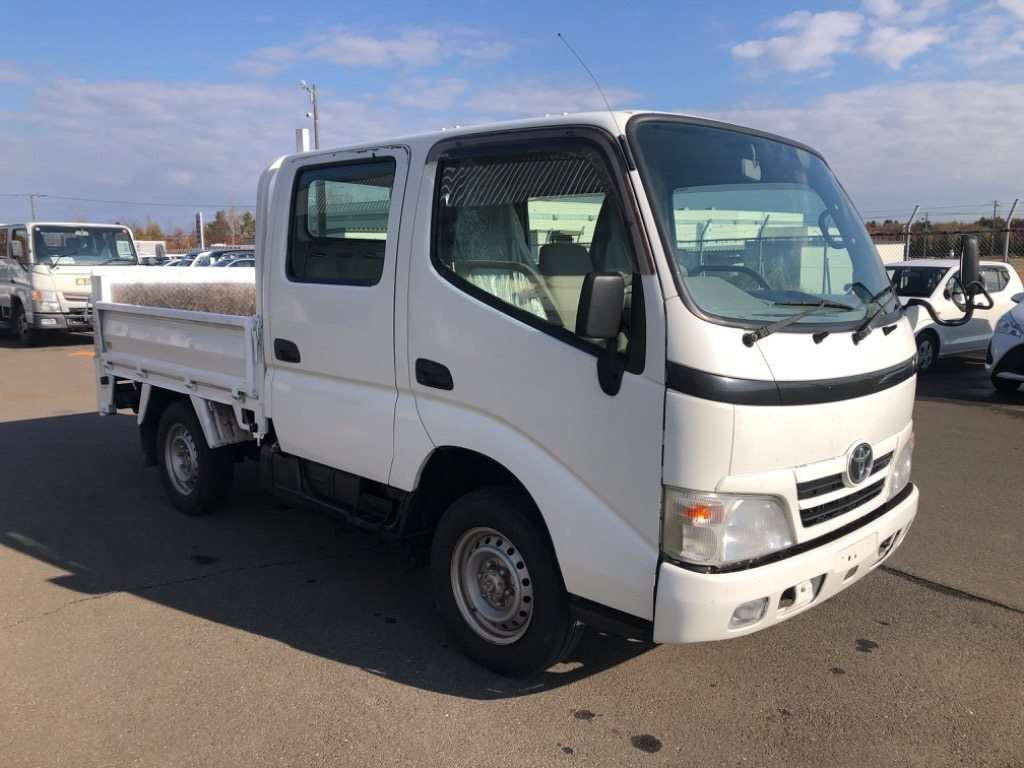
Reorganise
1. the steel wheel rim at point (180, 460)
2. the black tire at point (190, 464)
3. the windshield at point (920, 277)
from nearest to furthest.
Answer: the black tire at point (190, 464)
the steel wheel rim at point (180, 460)
the windshield at point (920, 277)

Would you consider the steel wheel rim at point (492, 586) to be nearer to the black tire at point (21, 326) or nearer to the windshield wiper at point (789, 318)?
the windshield wiper at point (789, 318)

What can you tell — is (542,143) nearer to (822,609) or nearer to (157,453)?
(822,609)

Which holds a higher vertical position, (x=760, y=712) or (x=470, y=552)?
(x=470, y=552)

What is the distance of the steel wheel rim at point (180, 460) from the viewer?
5.86 m

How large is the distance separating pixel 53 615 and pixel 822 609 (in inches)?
161

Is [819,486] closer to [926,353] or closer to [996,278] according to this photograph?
[926,353]

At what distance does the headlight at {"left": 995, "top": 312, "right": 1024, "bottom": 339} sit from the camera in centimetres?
997

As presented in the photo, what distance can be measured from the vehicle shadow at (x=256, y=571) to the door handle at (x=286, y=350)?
132 cm

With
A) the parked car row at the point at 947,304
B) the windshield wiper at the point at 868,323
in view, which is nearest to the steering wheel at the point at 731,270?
the windshield wiper at the point at 868,323

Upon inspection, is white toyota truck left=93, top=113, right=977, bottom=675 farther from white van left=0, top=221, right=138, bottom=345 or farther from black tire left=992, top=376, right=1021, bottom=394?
white van left=0, top=221, right=138, bottom=345

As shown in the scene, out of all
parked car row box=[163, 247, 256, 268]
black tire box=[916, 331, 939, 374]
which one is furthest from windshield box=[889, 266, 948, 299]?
parked car row box=[163, 247, 256, 268]

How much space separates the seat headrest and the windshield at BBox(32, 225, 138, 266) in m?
15.3

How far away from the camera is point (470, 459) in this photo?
382cm

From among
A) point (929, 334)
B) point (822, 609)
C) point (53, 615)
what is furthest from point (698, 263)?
point (929, 334)
